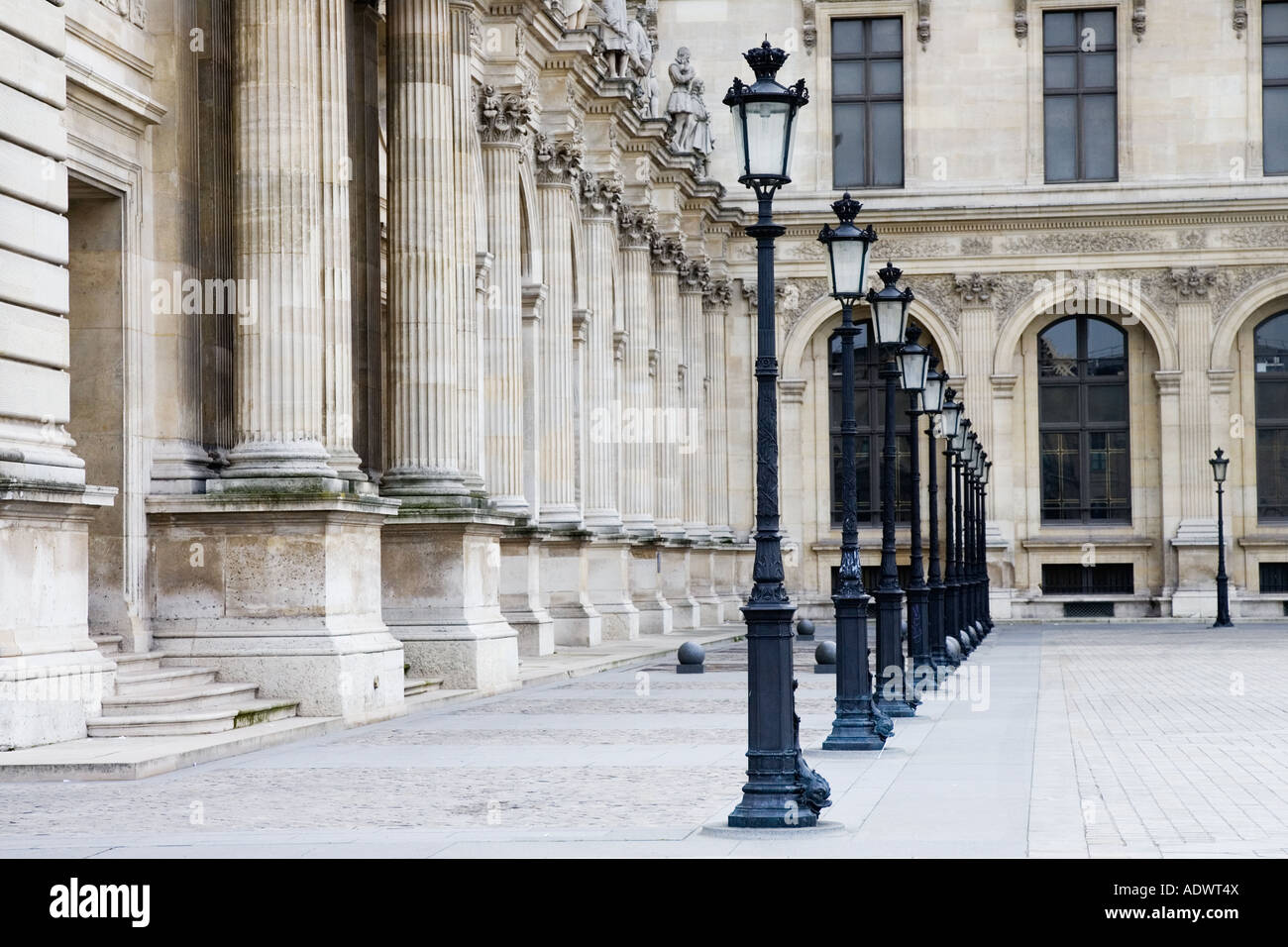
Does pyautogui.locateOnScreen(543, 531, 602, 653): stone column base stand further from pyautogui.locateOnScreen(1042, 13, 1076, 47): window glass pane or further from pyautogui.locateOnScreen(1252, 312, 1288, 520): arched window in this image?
pyautogui.locateOnScreen(1042, 13, 1076, 47): window glass pane

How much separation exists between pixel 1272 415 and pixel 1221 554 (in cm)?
631

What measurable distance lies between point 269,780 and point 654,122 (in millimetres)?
30685

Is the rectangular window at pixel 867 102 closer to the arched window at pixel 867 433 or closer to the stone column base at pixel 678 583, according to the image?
the arched window at pixel 867 433

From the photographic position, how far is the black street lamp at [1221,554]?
51.8 meters

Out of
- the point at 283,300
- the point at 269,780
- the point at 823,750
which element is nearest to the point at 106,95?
the point at 283,300

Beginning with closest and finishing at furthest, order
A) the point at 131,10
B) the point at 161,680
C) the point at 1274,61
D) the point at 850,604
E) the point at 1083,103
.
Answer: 1. the point at 850,604
2. the point at 161,680
3. the point at 131,10
4. the point at 1274,61
5. the point at 1083,103

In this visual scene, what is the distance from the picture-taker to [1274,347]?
187 ft

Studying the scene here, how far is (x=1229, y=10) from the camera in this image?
57.0 metres

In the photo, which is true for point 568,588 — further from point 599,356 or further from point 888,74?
point 888,74

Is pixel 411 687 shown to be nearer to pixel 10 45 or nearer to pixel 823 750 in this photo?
pixel 823 750

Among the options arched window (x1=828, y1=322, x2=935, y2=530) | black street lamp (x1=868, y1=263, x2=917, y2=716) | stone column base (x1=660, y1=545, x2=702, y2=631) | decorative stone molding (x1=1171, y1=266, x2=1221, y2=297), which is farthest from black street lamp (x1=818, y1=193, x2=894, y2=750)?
arched window (x1=828, y1=322, x2=935, y2=530)

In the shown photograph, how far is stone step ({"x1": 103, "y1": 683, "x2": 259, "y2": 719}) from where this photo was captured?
18.7 meters

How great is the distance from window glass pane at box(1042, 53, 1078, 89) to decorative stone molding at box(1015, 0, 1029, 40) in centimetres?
97

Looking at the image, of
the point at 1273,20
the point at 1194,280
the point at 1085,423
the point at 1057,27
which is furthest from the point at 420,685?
the point at 1273,20
